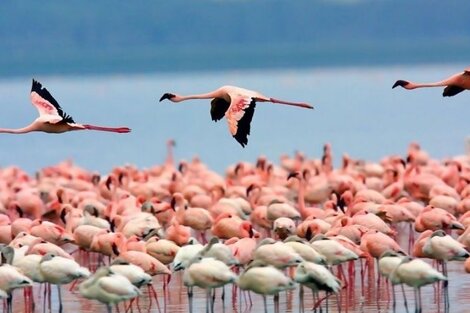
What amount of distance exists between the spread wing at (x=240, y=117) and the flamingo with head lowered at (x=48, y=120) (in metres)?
1.78

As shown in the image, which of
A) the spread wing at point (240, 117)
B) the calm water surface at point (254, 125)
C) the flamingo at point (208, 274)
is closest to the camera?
the flamingo at point (208, 274)

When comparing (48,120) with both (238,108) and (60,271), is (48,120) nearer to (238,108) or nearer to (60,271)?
(238,108)

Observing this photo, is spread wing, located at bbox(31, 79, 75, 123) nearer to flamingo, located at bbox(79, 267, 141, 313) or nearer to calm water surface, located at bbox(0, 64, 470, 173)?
flamingo, located at bbox(79, 267, 141, 313)

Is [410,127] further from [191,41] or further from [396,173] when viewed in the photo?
[191,41]

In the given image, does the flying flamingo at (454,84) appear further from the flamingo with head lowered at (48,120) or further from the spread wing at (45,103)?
the spread wing at (45,103)

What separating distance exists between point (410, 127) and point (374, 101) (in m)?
23.3

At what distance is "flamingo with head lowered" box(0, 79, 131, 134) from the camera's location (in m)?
13.7

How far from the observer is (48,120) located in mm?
13727

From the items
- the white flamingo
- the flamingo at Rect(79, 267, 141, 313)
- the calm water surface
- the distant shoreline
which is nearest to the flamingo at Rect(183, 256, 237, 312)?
the flamingo at Rect(79, 267, 141, 313)

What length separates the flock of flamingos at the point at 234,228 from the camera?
10.6 m

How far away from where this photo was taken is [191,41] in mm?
122438

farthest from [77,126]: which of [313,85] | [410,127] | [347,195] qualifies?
[313,85]

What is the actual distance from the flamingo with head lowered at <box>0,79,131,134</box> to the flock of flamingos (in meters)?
0.01

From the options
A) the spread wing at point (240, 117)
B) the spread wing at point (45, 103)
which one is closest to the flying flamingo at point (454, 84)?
the spread wing at point (240, 117)
